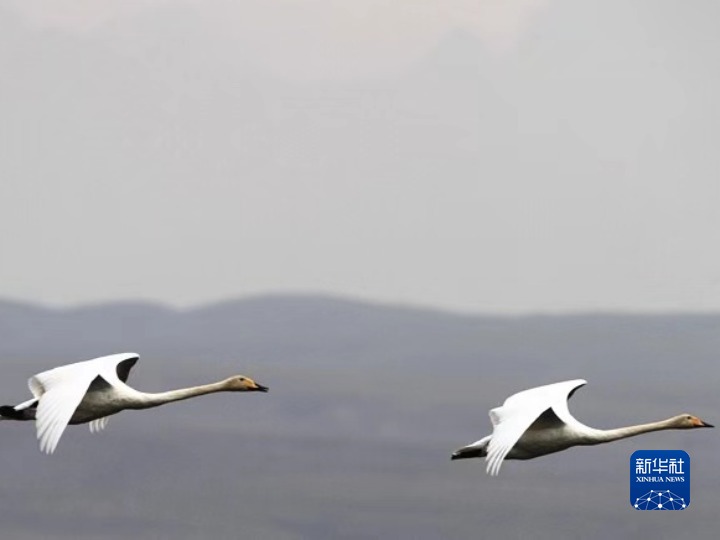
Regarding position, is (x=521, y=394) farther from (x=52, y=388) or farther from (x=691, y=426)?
(x=52, y=388)

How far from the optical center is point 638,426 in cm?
6525

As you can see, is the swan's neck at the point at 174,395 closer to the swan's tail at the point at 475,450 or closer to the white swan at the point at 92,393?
the white swan at the point at 92,393

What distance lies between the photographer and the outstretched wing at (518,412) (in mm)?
58969

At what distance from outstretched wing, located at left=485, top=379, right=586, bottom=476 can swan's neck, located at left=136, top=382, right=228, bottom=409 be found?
608 centimetres

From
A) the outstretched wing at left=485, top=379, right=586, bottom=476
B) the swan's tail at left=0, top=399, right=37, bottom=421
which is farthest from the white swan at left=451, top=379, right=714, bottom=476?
the swan's tail at left=0, top=399, right=37, bottom=421

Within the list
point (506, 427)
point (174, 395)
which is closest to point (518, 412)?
point (506, 427)

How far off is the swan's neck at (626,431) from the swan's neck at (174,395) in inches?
283

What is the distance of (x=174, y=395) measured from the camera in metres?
64.4

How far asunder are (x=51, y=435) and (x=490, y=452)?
7.58m

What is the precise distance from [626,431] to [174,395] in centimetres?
860

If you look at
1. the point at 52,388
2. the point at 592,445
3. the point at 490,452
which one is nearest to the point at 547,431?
the point at 592,445

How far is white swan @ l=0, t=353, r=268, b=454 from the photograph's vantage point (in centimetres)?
5966

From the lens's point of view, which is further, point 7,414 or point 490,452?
point 7,414

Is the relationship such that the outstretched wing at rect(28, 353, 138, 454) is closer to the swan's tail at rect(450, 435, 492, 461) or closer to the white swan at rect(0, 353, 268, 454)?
the white swan at rect(0, 353, 268, 454)
